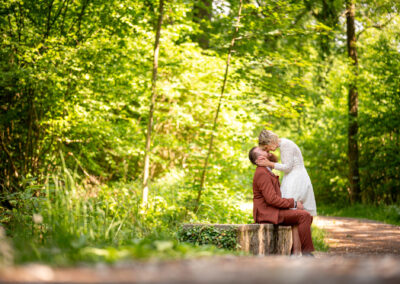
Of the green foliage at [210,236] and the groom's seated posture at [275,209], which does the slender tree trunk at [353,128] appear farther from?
the green foliage at [210,236]

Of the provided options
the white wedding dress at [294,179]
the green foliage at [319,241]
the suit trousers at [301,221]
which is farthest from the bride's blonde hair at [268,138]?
the green foliage at [319,241]

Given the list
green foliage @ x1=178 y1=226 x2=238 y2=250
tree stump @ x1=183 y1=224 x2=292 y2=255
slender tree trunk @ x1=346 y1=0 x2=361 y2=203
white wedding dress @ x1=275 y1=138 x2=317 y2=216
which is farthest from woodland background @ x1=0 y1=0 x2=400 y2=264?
slender tree trunk @ x1=346 y1=0 x2=361 y2=203

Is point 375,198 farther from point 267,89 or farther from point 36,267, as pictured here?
point 36,267

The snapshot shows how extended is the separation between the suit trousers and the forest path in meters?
1.43

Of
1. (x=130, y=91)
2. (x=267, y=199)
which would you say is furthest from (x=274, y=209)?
(x=130, y=91)

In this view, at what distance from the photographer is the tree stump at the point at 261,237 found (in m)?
4.83

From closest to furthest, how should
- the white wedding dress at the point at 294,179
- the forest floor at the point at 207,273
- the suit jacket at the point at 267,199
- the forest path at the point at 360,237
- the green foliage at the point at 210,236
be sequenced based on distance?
1. the forest floor at the point at 207,273
2. the green foliage at the point at 210,236
3. the suit jacket at the point at 267,199
4. the white wedding dress at the point at 294,179
5. the forest path at the point at 360,237

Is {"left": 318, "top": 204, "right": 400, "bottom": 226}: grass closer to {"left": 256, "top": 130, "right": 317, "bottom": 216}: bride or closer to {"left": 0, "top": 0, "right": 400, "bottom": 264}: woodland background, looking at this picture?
{"left": 0, "top": 0, "right": 400, "bottom": 264}: woodland background

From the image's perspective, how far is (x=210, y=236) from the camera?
15.8 ft

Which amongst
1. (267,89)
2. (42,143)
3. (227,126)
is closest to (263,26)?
(267,89)

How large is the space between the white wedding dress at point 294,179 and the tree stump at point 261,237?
1.62ft

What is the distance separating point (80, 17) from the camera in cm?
833

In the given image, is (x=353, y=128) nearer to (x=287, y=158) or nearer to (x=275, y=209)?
(x=287, y=158)

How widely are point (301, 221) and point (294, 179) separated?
59 cm
